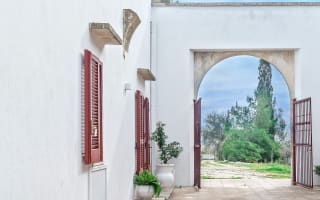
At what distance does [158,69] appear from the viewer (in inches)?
543

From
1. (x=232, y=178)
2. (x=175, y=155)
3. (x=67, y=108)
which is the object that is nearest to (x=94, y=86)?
(x=67, y=108)

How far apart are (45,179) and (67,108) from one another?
36.6 inches

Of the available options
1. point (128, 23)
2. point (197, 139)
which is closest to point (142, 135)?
point (197, 139)

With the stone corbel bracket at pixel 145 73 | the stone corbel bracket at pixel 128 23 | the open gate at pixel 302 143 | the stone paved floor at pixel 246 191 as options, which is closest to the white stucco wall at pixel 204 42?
the open gate at pixel 302 143

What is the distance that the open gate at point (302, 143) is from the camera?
12953mm

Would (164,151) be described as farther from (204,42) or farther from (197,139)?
(204,42)

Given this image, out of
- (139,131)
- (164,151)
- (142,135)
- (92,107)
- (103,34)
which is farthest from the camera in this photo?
(164,151)

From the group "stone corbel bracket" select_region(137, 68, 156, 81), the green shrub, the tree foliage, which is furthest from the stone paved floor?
the tree foliage

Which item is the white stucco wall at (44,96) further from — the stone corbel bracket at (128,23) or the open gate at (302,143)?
the open gate at (302,143)

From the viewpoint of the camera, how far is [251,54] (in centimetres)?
1414

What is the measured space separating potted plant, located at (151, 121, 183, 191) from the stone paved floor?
0.39 m

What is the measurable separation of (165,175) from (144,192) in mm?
2858

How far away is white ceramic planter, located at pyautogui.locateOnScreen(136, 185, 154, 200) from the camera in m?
9.73

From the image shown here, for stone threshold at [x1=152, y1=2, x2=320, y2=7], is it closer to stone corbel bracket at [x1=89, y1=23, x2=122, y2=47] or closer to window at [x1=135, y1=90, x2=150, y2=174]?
window at [x1=135, y1=90, x2=150, y2=174]
